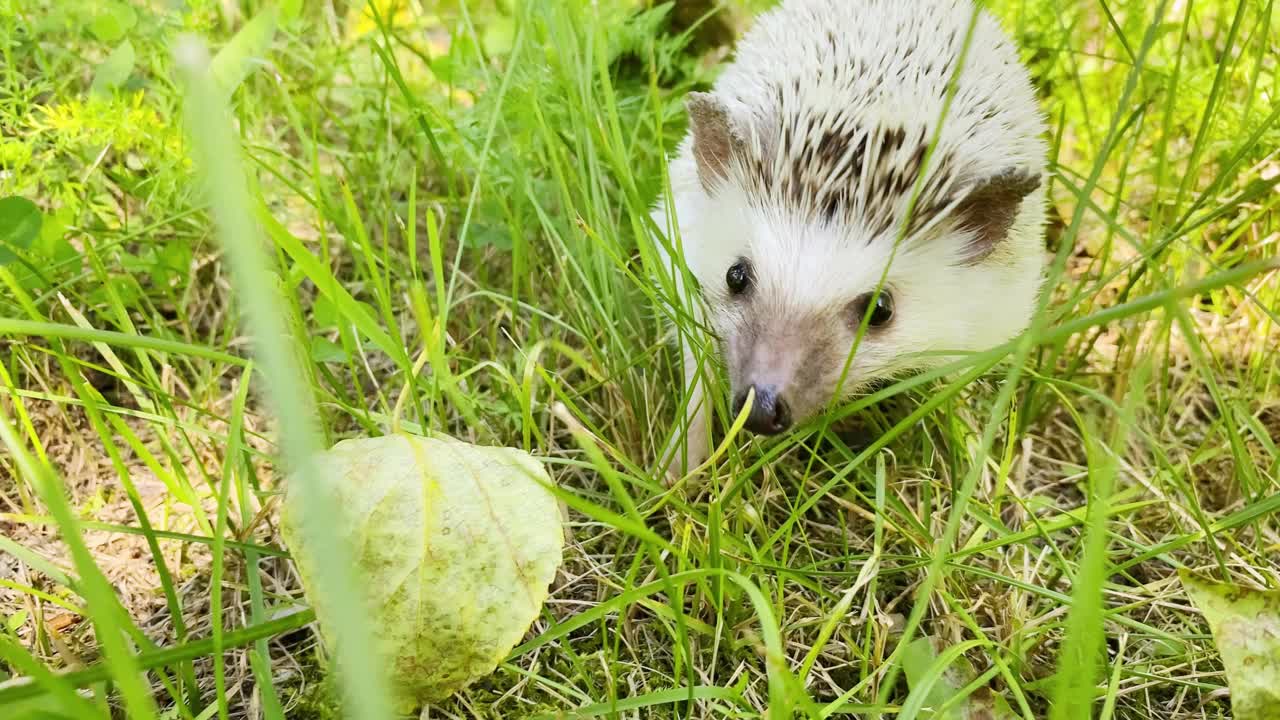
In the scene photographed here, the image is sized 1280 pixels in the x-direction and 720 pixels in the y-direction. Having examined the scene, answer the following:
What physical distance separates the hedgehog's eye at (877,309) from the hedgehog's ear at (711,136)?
0.49 m

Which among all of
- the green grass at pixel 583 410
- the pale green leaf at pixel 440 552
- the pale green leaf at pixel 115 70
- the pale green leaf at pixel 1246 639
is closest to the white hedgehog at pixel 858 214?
the green grass at pixel 583 410

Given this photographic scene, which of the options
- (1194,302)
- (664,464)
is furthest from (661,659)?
(1194,302)

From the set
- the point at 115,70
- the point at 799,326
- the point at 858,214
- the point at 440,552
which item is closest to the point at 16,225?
the point at 115,70

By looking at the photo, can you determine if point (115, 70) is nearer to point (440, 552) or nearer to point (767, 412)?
point (440, 552)

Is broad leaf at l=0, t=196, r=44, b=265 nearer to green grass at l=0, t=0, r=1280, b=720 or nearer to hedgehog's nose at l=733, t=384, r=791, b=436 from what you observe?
green grass at l=0, t=0, r=1280, b=720

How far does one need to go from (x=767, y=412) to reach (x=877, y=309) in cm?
44

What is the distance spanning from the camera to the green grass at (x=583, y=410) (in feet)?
4.48

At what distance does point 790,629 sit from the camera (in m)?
1.56

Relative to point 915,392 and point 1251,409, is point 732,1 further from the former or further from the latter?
point 1251,409

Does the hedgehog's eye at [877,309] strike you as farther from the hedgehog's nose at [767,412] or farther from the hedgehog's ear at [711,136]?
the hedgehog's ear at [711,136]

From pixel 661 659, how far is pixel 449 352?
0.80 metres

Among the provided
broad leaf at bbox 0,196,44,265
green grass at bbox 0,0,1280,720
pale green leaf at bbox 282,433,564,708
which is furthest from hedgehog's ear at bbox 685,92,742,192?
broad leaf at bbox 0,196,44,265

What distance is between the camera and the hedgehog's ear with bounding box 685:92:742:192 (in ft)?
6.57

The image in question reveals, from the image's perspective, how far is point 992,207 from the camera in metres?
1.91
